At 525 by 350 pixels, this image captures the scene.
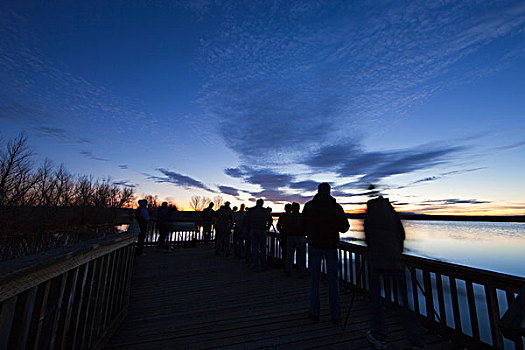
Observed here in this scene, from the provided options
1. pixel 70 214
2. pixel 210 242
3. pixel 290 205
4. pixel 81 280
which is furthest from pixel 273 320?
pixel 70 214

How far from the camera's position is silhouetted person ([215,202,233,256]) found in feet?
30.5

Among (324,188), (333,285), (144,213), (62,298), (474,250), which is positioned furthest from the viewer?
(474,250)

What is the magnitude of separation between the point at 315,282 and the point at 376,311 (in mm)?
936

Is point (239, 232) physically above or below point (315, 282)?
above

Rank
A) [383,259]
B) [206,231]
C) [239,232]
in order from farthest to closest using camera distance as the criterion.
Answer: [206,231] < [239,232] < [383,259]

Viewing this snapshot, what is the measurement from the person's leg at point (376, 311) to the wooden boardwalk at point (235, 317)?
200mm

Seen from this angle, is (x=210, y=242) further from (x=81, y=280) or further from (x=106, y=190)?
(x=106, y=190)

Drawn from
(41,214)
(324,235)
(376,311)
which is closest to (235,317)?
(324,235)

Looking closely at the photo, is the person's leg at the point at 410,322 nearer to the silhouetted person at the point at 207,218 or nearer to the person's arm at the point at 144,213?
the person's arm at the point at 144,213

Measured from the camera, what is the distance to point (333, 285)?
3648mm

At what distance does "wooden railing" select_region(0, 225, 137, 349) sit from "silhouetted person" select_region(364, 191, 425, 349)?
3315 mm

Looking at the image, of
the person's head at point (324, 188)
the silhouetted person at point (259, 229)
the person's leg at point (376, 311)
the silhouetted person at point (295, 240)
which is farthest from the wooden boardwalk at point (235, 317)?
the person's head at point (324, 188)

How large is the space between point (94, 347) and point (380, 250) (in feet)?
11.8

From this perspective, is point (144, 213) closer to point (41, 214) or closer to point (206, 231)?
point (206, 231)
